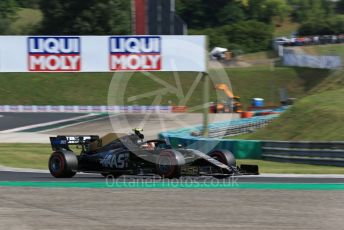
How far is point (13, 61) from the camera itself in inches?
1086

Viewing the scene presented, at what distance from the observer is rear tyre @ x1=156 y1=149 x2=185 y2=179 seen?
13.5 metres

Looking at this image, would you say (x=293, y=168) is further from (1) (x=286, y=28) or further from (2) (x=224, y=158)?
(1) (x=286, y=28)

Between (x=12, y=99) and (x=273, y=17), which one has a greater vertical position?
(x=273, y=17)

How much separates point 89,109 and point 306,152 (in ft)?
101

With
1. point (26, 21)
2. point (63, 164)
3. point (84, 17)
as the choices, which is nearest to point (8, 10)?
point (26, 21)

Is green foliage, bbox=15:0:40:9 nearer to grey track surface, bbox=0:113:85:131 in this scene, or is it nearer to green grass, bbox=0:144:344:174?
grey track surface, bbox=0:113:85:131

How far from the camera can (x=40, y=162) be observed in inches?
814

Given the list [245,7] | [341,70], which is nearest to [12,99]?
[341,70]

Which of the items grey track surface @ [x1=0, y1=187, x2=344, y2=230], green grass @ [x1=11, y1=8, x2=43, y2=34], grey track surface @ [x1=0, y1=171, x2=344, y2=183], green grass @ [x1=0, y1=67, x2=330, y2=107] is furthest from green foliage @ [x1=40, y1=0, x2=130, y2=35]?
grey track surface @ [x1=0, y1=187, x2=344, y2=230]

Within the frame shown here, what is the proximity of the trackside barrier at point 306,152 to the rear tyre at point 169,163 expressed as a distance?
6702 millimetres

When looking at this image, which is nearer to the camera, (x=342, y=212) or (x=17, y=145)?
(x=342, y=212)

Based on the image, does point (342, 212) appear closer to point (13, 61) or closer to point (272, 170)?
point (272, 170)

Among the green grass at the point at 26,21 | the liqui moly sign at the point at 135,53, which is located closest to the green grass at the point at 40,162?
the liqui moly sign at the point at 135,53

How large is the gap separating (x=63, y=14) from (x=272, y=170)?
6644 cm
